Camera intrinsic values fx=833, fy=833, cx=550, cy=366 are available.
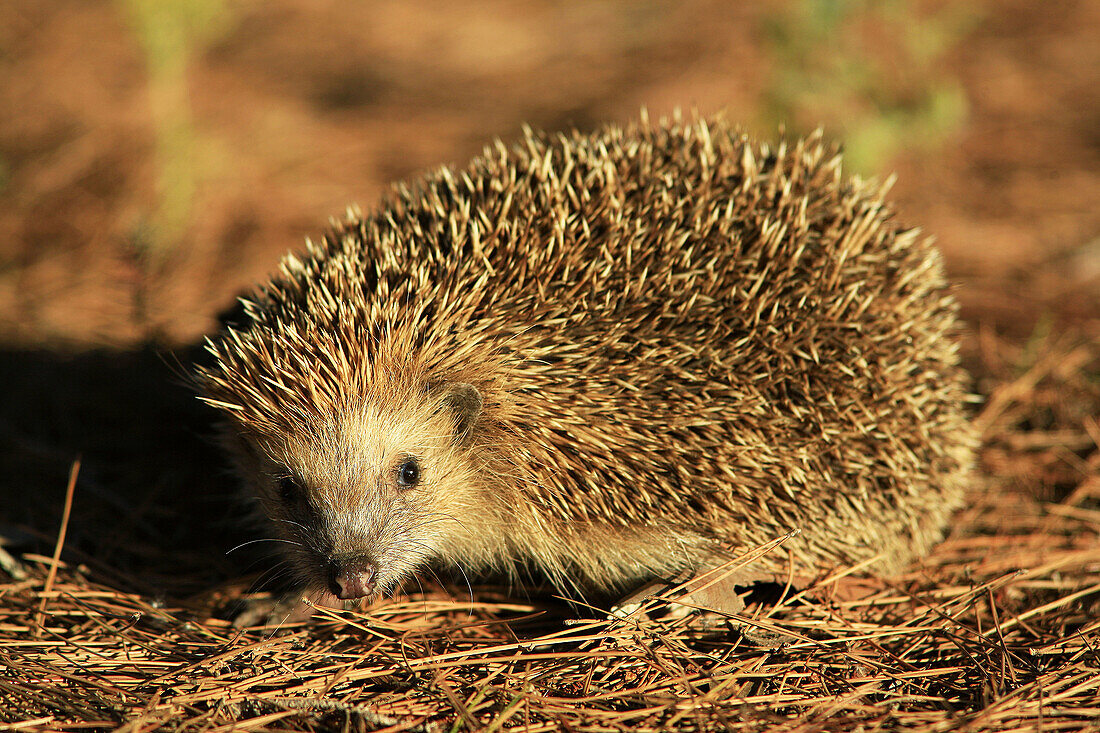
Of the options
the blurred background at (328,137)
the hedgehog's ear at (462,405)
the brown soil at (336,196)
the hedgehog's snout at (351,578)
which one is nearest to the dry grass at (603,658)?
the brown soil at (336,196)

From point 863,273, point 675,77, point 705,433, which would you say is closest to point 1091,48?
point 675,77

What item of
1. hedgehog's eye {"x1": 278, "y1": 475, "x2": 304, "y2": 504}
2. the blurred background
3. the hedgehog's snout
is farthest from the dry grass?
the blurred background

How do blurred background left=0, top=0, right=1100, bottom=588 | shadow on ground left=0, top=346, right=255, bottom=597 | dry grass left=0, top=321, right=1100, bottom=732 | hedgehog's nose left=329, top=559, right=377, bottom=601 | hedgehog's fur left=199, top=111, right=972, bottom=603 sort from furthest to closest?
blurred background left=0, top=0, right=1100, bottom=588 < shadow on ground left=0, top=346, right=255, bottom=597 < hedgehog's fur left=199, top=111, right=972, bottom=603 < hedgehog's nose left=329, top=559, right=377, bottom=601 < dry grass left=0, top=321, right=1100, bottom=732

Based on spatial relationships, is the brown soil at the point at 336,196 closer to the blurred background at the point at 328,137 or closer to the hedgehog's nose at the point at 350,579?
the blurred background at the point at 328,137

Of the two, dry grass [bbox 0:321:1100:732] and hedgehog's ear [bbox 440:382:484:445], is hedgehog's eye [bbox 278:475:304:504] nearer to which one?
dry grass [bbox 0:321:1100:732]

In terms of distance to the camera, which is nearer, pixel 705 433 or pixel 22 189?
pixel 705 433

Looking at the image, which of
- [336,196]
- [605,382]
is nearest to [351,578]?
[605,382]

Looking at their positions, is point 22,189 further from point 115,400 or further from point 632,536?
point 632,536

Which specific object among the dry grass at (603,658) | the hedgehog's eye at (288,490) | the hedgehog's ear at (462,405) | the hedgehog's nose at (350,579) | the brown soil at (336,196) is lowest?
the dry grass at (603,658)
